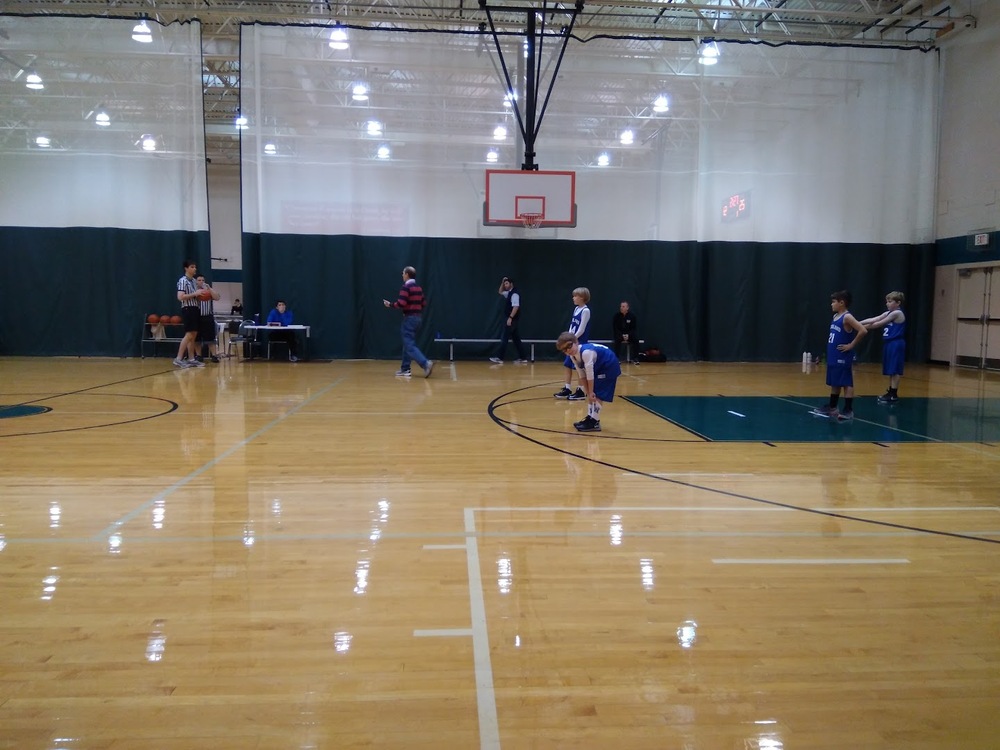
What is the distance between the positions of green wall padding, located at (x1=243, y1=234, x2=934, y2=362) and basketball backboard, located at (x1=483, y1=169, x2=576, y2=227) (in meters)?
1.21

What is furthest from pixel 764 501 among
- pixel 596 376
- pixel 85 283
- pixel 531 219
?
pixel 85 283

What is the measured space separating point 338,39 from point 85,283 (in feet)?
23.6

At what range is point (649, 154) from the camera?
14141 millimetres

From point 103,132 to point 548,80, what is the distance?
Answer: 919 centimetres

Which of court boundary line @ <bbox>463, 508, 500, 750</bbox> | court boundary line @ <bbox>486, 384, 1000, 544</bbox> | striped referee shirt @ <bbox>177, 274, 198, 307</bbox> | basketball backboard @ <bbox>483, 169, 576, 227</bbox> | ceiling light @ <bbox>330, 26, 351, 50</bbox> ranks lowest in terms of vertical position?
court boundary line @ <bbox>463, 508, 500, 750</bbox>

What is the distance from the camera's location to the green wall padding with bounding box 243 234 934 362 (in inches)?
542

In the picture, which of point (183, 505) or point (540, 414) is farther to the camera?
point (540, 414)

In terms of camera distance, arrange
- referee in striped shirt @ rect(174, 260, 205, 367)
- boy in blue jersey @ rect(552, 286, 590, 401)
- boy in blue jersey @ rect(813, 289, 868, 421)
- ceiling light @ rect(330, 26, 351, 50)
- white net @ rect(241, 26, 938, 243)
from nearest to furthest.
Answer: boy in blue jersey @ rect(813, 289, 868, 421) → boy in blue jersey @ rect(552, 286, 590, 401) → referee in striped shirt @ rect(174, 260, 205, 367) → ceiling light @ rect(330, 26, 351, 50) → white net @ rect(241, 26, 938, 243)

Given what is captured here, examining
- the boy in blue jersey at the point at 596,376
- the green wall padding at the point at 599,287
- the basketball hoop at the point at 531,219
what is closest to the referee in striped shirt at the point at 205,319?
the green wall padding at the point at 599,287

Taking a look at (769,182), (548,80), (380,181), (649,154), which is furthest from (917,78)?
(380,181)

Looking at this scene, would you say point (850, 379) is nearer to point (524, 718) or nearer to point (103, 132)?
point (524, 718)

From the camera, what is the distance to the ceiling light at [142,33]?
43.4 ft

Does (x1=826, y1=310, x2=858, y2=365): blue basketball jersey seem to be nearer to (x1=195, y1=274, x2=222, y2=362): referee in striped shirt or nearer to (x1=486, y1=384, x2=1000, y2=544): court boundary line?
(x1=486, y1=384, x2=1000, y2=544): court boundary line

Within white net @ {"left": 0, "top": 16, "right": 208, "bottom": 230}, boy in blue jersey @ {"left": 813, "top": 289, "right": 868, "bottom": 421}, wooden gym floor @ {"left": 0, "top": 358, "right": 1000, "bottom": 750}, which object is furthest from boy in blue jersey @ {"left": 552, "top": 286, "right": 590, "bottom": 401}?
white net @ {"left": 0, "top": 16, "right": 208, "bottom": 230}
